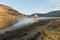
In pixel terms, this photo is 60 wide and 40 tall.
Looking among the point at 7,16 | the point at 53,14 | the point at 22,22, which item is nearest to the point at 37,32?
the point at 22,22

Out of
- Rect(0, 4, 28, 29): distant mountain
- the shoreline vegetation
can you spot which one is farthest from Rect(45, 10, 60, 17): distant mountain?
Rect(0, 4, 28, 29): distant mountain

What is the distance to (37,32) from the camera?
2.21m

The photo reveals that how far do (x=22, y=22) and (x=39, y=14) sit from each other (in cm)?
34

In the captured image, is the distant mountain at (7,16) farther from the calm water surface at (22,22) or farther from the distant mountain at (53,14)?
the distant mountain at (53,14)

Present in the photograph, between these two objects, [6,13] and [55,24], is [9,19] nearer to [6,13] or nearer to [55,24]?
[6,13]

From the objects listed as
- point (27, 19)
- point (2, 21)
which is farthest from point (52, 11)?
point (2, 21)

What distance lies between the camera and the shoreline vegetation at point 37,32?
6.99 ft

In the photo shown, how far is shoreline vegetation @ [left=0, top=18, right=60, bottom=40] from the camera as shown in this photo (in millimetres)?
2131

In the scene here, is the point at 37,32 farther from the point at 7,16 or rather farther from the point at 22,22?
the point at 7,16

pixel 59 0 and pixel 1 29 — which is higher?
pixel 59 0

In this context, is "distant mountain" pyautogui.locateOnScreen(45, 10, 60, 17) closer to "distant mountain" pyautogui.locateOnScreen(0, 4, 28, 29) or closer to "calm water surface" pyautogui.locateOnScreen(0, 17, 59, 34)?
"calm water surface" pyautogui.locateOnScreen(0, 17, 59, 34)

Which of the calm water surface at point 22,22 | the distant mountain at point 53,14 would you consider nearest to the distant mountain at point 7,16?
the calm water surface at point 22,22

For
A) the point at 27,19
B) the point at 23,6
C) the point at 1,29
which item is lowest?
the point at 1,29

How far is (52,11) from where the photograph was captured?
2.30 meters
